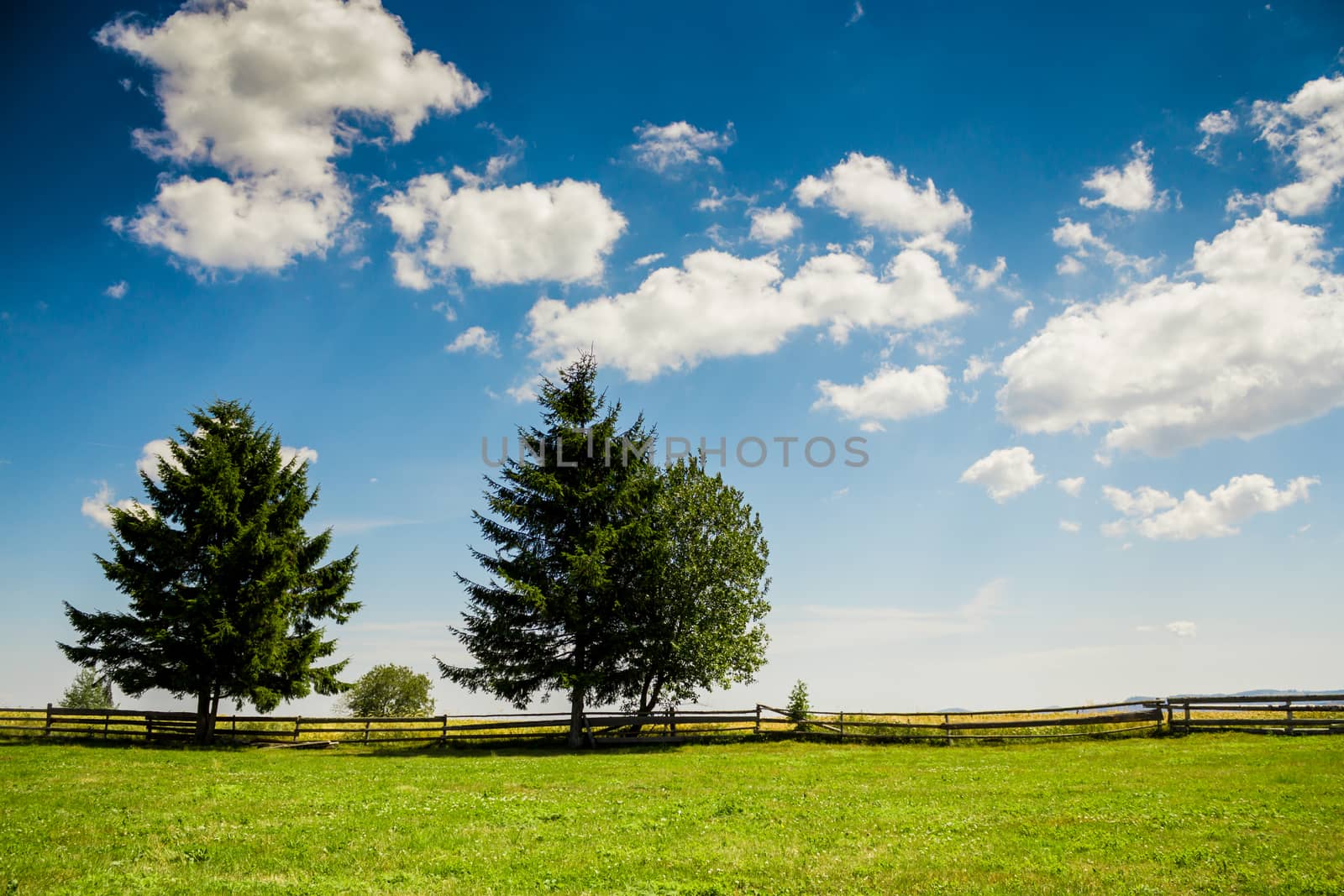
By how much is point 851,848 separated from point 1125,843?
13.9ft

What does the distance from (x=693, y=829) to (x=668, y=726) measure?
863 inches

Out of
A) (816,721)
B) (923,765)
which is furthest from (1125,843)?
(816,721)

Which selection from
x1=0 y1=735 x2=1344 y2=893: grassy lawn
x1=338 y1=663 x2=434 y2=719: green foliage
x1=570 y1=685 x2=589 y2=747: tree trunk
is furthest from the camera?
x1=338 y1=663 x2=434 y2=719: green foliage

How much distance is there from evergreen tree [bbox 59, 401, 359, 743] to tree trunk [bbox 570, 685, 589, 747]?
11.9 metres

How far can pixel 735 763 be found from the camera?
81.6 feet

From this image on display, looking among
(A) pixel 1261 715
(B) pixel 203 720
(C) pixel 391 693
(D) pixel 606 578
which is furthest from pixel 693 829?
(C) pixel 391 693

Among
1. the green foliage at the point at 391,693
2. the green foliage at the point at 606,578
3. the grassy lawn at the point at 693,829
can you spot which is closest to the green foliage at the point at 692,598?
the green foliage at the point at 606,578

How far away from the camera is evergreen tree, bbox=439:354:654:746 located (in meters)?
32.3

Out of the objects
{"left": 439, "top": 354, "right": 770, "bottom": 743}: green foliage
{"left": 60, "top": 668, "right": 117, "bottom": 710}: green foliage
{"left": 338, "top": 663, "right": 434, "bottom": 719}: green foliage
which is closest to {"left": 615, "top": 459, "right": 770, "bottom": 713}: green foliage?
{"left": 439, "top": 354, "right": 770, "bottom": 743}: green foliage

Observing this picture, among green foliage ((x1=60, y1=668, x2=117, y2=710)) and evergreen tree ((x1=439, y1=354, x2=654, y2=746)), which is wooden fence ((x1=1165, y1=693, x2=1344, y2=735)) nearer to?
evergreen tree ((x1=439, y1=354, x2=654, y2=746))

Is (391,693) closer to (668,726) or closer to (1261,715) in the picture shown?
(668,726)

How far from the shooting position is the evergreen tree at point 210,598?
3241 centimetres

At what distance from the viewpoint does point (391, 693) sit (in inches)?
2808

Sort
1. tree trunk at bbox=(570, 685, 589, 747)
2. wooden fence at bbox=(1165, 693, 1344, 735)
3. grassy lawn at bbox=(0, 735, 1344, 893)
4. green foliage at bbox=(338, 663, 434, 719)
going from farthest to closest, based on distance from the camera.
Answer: green foliage at bbox=(338, 663, 434, 719), tree trunk at bbox=(570, 685, 589, 747), wooden fence at bbox=(1165, 693, 1344, 735), grassy lawn at bbox=(0, 735, 1344, 893)
